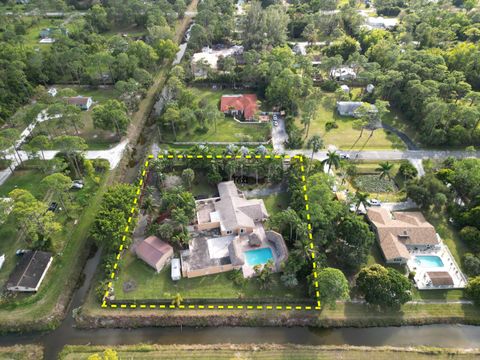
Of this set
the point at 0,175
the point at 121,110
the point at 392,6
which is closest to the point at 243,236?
the point at 121,110

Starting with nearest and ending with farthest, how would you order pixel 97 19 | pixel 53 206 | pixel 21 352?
pixel 21 352, pixel 53 206, pixel 97 19

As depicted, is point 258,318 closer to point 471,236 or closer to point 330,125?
point 471,236

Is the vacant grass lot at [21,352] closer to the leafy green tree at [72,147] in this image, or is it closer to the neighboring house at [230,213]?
the neighboring house at [230,213]

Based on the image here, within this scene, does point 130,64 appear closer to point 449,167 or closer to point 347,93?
point 347,93

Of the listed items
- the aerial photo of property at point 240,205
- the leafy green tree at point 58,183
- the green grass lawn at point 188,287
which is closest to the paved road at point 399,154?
the aerial photo of property at point 240,205

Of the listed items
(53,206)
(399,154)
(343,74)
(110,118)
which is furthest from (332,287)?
(343,74)

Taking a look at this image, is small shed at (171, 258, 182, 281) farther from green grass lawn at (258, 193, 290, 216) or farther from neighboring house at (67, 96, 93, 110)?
neighboring house at (67, 96, 93, 110)
